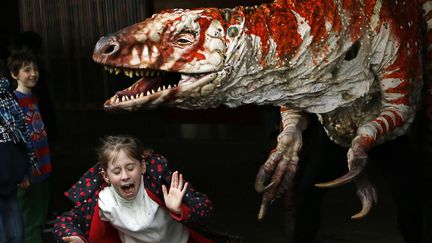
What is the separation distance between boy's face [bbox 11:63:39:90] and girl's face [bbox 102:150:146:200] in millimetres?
2083

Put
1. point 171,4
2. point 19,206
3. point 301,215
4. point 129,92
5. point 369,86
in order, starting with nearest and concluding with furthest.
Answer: point 129,92 < point 369,86 < point 301,215 < point 19,206 < point 171,4

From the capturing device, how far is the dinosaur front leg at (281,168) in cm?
407

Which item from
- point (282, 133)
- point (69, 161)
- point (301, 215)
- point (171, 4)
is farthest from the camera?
point (171, 4)

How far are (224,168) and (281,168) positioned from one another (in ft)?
15.5

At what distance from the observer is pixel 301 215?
463 cm

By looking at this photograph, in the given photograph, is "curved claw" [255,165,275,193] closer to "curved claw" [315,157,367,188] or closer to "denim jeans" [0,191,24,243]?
"curved claw" [315,157,367,188]

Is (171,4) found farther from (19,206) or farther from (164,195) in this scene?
(164,195)

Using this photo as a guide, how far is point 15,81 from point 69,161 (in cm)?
424

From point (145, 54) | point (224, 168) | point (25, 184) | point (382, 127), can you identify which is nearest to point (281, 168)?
point (382, 127)

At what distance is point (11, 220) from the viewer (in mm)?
5254

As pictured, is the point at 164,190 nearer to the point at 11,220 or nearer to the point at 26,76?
the point at 11,220

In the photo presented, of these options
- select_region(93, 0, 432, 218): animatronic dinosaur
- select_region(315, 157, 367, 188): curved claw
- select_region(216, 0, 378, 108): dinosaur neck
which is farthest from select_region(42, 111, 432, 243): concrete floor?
select_region(216, 0, 378, 108): dinosaur neck

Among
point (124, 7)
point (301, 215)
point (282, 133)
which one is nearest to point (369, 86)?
point (282, 133)

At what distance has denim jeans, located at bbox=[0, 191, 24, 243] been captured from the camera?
5.23m
